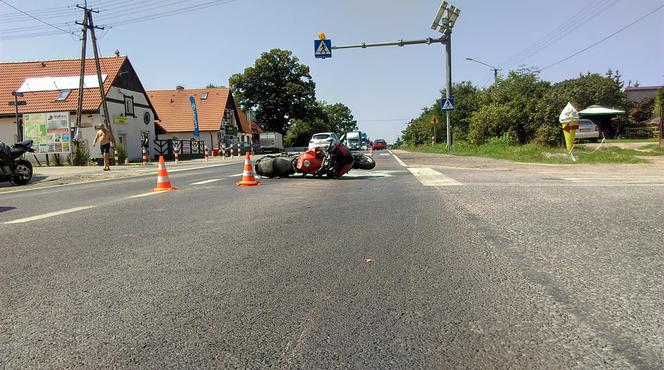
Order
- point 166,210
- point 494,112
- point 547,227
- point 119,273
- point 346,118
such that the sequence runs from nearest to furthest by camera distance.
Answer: point 119,273 → point 547,227 → point 166,210 → point 494,112 → point 346,118

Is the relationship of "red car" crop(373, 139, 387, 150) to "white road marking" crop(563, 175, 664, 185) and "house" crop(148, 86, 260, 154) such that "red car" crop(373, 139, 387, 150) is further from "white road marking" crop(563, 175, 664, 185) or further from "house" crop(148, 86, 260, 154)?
"white road marking" crop(563, 175, 664, 185)

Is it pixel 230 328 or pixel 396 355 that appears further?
pixel 230 328

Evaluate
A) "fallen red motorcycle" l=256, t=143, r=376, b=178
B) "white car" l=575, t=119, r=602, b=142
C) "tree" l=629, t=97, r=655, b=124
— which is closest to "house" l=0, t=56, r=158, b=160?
"fallen red motorcycle" l=256, t=143, r=376, b=178

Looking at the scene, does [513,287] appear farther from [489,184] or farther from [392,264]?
[489,184]

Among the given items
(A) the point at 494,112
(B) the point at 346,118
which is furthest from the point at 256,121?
(B) the point at 346,118

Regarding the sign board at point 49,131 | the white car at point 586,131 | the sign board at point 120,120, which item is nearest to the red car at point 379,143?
the white car at point 586,131

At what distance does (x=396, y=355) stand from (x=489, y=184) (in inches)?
320

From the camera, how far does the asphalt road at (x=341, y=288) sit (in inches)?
102

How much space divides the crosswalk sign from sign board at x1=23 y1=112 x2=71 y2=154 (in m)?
11.5

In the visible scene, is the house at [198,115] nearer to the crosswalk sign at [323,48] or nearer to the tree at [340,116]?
the crosswalk sign at [323,48]

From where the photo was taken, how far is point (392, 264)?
4.18 meters

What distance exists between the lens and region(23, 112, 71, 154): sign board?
2308 centimetres

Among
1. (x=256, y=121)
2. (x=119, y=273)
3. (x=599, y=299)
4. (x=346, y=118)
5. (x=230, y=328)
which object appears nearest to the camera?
(x=230, y=328)

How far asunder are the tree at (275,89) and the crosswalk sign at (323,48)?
5034cm
